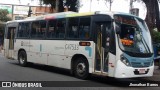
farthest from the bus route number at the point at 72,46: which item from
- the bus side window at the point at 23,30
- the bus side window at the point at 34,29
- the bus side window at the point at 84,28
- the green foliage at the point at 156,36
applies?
the green foliage at the point at 156,36

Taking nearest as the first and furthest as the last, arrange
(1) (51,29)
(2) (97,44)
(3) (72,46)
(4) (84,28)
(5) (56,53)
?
(2) (97,44), (4) (84,28), (3) (72,46), (5) (56,53), (1) (51,29)

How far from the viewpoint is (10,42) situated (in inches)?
805

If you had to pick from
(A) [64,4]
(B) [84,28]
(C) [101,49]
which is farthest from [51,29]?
(A) [64,4]

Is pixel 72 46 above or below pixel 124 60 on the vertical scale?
above

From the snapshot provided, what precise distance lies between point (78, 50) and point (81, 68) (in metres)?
0.77

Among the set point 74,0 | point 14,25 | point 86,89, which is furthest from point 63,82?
point 74,0

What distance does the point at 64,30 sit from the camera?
15.0 m

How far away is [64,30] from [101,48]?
106 inches

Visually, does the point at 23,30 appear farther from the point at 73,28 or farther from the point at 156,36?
the point at 156,36

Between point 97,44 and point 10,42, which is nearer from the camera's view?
point 97,44

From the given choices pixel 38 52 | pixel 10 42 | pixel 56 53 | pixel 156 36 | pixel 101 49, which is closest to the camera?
pixel 101 49

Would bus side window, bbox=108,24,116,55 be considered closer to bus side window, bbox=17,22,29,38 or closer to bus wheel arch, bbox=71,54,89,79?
bus wheel arch, bbox=71,54,89,79

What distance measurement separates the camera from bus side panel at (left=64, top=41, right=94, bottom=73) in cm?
1326

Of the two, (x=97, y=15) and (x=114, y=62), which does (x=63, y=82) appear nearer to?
(x=114, y=62)
